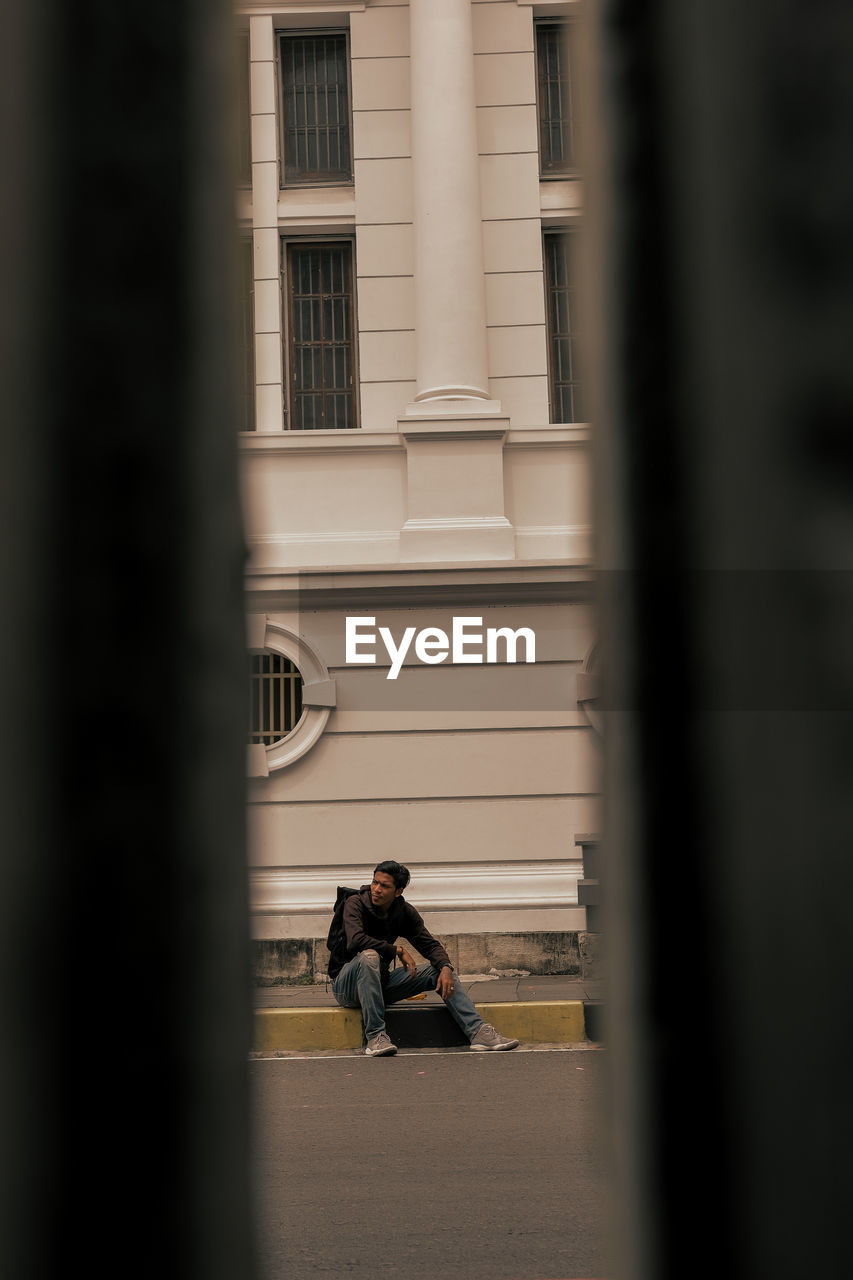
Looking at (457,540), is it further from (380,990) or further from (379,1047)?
(379,1047)

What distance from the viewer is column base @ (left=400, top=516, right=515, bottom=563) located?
10.0 m

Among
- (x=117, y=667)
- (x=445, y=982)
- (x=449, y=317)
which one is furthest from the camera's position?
(x=449, y=317)

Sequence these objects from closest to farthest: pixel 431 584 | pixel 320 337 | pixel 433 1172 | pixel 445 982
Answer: pixel 433 1172 < pixel 445 982 < pixel 431 584 < pixel 320 337

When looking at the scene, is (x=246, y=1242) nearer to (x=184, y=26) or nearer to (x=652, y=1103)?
(x=652, y=1103)

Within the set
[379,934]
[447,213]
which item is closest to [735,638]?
[379,934]

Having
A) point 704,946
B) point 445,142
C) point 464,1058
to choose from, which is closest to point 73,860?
point 704,946

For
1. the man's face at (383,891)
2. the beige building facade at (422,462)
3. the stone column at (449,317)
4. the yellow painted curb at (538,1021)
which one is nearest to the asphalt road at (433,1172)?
the yellow painted curb at (538,1021)

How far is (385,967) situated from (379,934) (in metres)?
0.23

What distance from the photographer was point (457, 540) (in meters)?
10.0

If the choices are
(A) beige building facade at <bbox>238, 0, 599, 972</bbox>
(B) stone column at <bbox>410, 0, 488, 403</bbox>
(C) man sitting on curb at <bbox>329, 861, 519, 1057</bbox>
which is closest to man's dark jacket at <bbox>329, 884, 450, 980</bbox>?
(C) man sitting on curb at <bbox>329, 861, 519, 1057</bbox>

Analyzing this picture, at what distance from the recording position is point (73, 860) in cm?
72

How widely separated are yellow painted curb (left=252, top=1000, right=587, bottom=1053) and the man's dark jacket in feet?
0.82

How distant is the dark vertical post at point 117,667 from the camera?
0.71 metres

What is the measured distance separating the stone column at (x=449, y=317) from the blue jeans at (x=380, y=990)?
11.6ft
